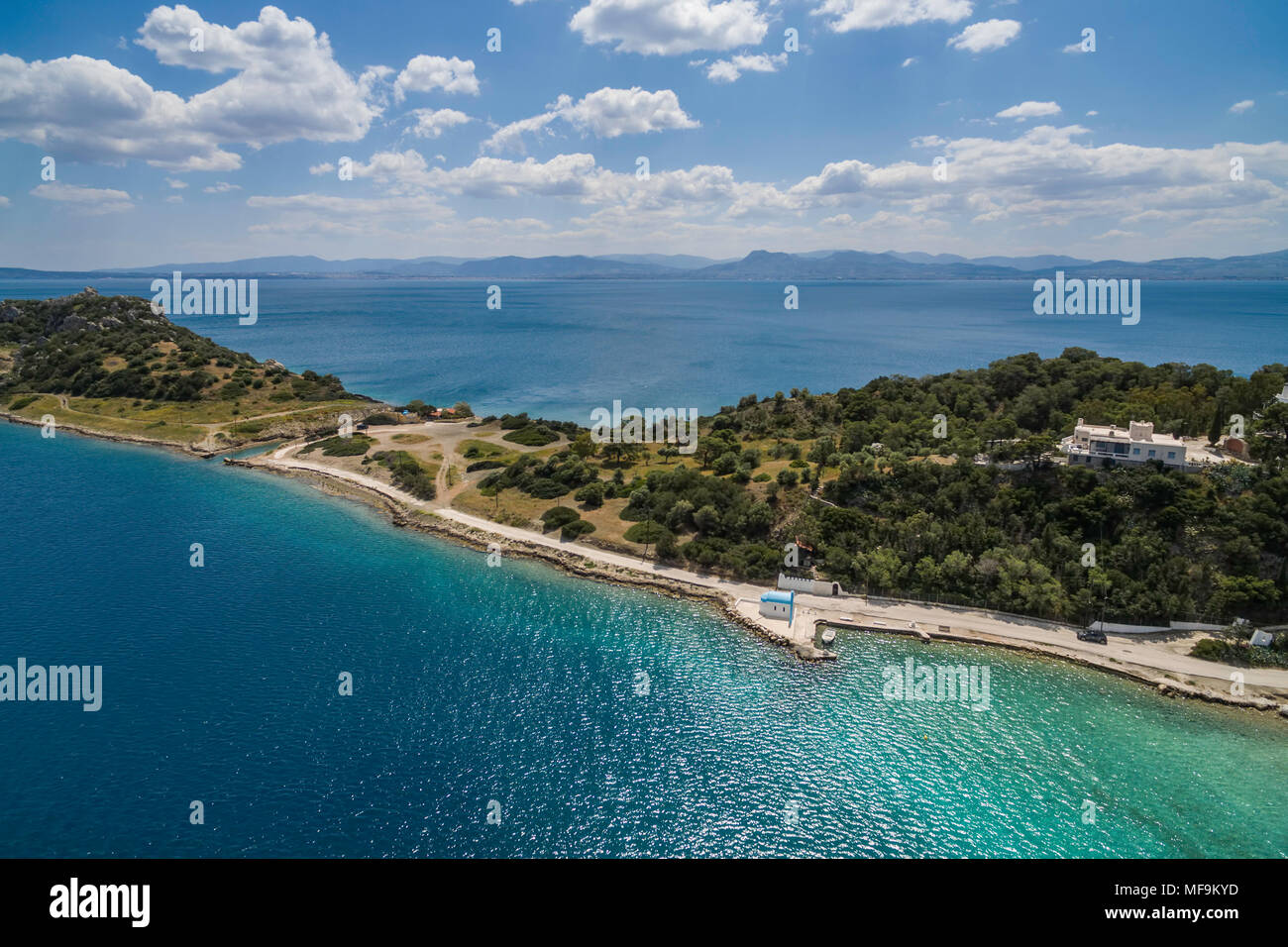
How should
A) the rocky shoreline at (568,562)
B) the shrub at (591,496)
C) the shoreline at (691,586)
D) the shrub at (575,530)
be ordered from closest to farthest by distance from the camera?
the shoreline at (691,586), the rocky shoreline at (568,562), the shrub at (575,530), the shrub at (591,496)

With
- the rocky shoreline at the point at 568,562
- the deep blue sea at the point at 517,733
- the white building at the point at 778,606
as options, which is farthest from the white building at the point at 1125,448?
the rocky shoreline at the point at 568,562

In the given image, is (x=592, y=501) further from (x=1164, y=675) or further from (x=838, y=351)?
(x=838, y=351)

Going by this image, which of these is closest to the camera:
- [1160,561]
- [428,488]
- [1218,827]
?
[1218,827]

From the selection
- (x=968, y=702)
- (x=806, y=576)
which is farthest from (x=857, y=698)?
(x=806, y=576)

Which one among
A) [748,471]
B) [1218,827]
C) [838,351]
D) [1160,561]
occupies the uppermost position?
[838,351]

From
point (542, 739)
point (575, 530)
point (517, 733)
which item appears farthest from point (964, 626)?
point (575, 530)

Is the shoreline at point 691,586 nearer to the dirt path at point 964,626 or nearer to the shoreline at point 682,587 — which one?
the shoreline at point 682,587

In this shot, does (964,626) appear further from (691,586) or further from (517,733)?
(517,733)

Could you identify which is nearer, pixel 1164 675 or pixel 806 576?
pixel 1164 675
